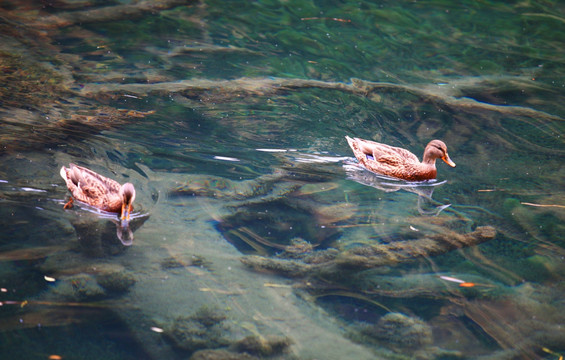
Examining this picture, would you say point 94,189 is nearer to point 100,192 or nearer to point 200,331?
point 100,192

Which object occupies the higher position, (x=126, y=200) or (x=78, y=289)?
(x=126, y=200)

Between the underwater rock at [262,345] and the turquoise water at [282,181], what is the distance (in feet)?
0.06

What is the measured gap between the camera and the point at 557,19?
1044 cm

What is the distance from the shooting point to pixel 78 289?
4.38 meters

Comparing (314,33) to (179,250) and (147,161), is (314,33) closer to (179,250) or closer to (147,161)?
(147,161)

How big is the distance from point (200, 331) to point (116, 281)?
3.23ft

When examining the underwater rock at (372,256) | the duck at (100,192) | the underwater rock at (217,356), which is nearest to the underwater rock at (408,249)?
the underwater rock at (372,256)

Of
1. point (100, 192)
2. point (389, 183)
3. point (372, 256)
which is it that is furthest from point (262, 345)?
point (389, 183)

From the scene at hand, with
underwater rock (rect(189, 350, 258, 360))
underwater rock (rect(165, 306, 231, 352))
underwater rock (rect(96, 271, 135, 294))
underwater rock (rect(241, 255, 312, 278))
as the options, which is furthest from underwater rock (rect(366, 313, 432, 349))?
underwater rock (rect(96, 271, 135, 294))

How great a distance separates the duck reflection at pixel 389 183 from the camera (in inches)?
271

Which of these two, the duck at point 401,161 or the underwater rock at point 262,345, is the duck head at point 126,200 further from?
the duck at point 401,161

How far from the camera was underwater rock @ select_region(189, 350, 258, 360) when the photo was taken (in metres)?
3.86

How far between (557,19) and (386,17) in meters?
3.55

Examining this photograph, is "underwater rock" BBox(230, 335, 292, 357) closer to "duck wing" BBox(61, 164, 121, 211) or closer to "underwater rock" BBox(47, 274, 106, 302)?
"underwater rock" BBox(47, 274, 106, 302)
